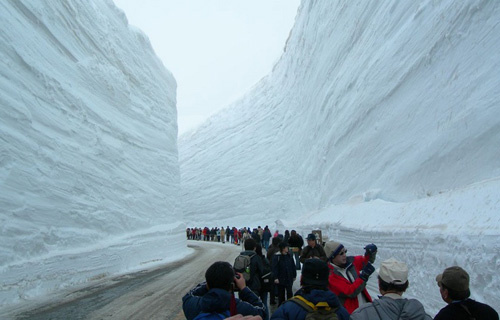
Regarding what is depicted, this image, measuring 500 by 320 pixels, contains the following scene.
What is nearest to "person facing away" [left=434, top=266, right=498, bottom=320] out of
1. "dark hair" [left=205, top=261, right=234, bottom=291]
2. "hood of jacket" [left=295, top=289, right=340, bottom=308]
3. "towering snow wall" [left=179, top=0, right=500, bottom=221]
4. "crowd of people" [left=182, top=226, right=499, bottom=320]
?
"crowd of people" [left=182, top=226, right=499, bottom=320]

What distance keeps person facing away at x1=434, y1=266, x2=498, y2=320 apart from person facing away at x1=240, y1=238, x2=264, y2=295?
9.55 feet

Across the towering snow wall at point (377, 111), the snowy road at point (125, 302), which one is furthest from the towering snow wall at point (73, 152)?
the towering snow wall at point (377, 111)

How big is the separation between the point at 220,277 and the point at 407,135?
8681 millimetres

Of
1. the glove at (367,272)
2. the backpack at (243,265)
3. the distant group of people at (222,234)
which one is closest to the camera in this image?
the glove at (367,272)

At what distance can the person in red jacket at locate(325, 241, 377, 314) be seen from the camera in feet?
10.5

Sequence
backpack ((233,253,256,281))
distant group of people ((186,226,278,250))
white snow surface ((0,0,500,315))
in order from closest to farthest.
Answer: backpack ((233,253,256,281)) → white snow surface ((0,0,500,315)) → distant group of people ((186,226,278,250))

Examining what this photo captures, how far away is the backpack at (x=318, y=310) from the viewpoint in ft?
7.09

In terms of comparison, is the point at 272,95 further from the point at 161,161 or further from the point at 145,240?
the point at 145,240

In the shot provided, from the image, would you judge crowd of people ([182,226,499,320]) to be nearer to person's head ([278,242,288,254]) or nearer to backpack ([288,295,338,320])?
backpack ([288,295,338,320])

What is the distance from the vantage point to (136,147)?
1800 centimetres

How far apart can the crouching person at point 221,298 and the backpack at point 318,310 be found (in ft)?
1.17

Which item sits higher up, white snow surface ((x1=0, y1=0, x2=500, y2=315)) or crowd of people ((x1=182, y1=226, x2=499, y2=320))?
white snow surface ((x1=0, y1=0, x2=500, y2=315))

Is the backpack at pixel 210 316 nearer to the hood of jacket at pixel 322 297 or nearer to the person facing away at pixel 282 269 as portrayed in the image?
the hood of jacket at pixel 322 297

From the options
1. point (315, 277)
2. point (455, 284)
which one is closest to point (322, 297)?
point (315, 277)
